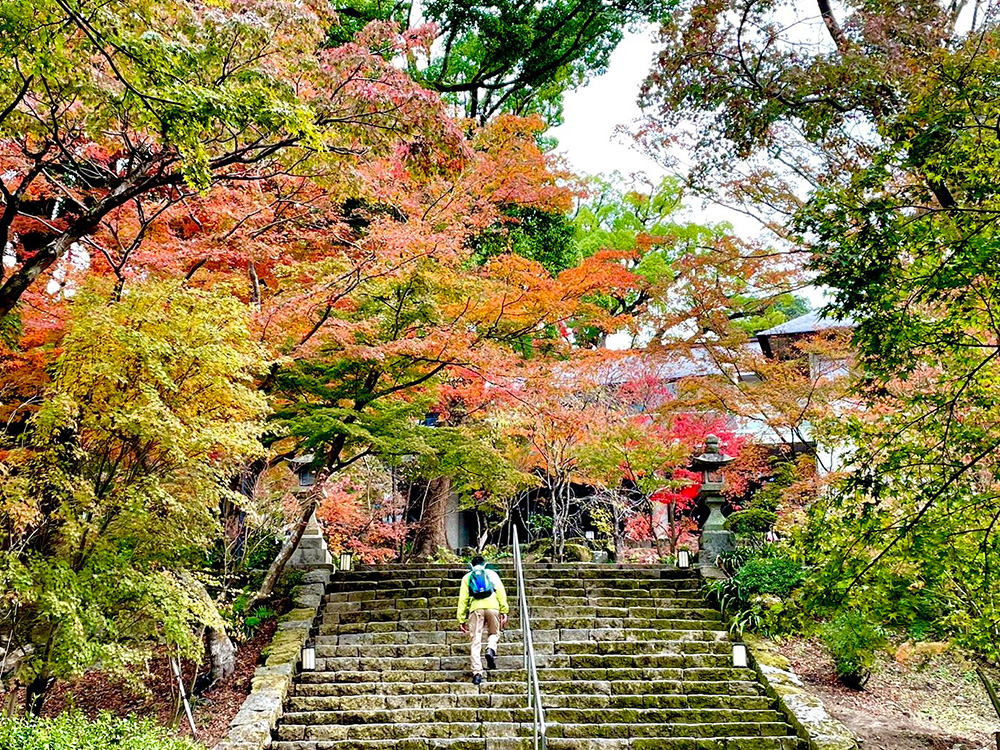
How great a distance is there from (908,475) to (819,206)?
186 cm

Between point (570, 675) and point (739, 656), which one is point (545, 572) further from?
point (739, 656)

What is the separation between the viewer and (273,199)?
937cm

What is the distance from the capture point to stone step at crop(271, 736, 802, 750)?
7.75m

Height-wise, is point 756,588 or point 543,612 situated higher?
point 756,588

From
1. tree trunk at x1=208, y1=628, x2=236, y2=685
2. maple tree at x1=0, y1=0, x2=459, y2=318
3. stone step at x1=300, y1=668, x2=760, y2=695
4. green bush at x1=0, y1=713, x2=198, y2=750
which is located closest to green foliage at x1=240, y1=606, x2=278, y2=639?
tree trunk at x1=208, y1=628, x2=236, y2=685

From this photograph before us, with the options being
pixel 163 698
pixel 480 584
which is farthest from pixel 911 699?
pixel 163 698

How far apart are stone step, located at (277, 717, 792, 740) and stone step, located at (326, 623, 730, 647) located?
191cm

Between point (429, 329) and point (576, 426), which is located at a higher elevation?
point (429, 329)

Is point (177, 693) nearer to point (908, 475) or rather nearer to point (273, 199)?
point (273, 199)

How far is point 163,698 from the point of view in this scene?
9.20 metres

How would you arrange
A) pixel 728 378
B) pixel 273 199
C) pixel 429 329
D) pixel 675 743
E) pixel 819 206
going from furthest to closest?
1. pixel 728 378
2. pixel 429 329
3. pixel 273 199
4. pixel 675 743
5. pixel 819 206

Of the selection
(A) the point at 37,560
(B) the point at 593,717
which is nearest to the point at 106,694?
(A) the point at 37,560

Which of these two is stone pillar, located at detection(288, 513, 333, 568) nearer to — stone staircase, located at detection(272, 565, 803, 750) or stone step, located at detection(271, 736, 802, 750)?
stone staircase, located at detection(272, 565, 803, 750)

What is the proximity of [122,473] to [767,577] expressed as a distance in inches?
314
